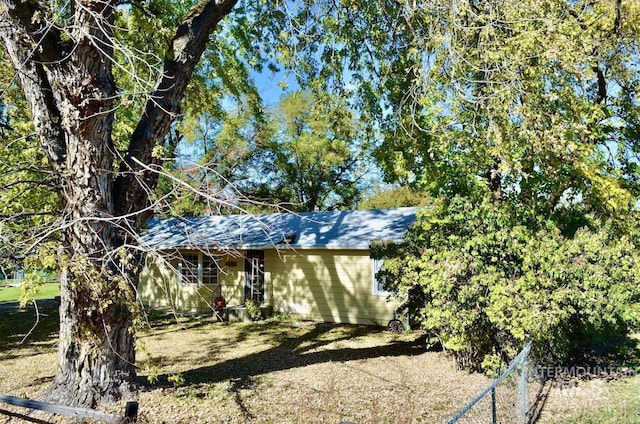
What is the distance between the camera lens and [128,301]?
5.20 m

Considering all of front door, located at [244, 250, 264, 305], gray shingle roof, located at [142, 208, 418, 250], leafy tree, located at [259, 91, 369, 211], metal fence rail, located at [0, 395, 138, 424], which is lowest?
metal fence rail, located at [0, 395, 138, 424]

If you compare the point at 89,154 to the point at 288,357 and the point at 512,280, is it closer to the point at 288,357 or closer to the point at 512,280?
the point at 288,357

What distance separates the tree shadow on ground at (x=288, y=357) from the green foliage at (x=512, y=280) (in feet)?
7.04

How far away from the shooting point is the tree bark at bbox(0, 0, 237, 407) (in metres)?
5.62

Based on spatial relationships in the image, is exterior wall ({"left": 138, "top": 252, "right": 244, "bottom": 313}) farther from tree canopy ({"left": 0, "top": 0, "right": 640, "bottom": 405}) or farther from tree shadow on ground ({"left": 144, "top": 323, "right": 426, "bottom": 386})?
tree canopy ({"left": 0, "top": 0, "right": 640, "bottom": 405})

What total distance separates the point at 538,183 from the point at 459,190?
1.59 metres

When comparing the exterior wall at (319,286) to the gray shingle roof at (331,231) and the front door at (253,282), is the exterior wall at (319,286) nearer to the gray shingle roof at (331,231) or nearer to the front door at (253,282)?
the front door at (253,282)

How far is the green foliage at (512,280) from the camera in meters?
7.27

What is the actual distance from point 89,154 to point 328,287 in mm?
10167

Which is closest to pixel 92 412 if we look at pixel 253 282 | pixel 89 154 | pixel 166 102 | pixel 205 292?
pixel 89 154

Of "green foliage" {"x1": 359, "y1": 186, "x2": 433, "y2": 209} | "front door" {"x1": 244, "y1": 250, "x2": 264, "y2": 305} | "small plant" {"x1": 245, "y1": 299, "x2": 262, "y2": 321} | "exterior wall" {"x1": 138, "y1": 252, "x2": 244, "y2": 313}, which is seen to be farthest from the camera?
"green foliage" {"x1": 359, "y1": 186, "x2": 433, "y2": 209}

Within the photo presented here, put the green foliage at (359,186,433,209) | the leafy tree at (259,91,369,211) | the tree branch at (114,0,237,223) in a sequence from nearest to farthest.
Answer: the tree branch at (114,0,237,223) < the leafy tree at (259,91,369,211) < the green foliage at (359,186,433,209)

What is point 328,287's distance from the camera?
49.6ft

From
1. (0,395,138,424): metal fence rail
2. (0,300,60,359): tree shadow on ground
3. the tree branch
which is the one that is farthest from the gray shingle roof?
(0,395,138,424): metal fence rail
